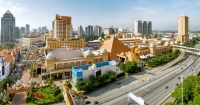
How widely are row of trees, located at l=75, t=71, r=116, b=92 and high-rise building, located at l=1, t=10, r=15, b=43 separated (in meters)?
112

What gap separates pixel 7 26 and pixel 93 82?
113 metres

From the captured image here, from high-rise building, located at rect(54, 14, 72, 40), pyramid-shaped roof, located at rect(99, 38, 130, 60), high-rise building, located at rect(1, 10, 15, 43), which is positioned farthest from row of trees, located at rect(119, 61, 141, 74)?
high-rise building, located at rect(1, 10, 15, 43)

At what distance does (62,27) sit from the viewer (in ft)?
228

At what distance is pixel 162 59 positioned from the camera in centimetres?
5166

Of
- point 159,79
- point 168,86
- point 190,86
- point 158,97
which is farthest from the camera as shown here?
point 159,79

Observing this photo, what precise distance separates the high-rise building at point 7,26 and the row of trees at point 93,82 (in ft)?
366

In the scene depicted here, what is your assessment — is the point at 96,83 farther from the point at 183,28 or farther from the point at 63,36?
the point at 183,28

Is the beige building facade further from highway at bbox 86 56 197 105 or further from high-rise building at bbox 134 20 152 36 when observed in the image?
high-rise building at bbox 134 20 152 36

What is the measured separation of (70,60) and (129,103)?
20879 millimetres

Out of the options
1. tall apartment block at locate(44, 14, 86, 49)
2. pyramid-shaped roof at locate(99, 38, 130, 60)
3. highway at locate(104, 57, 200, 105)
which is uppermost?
tall apartment block at locate(44, 14, 86, 49)

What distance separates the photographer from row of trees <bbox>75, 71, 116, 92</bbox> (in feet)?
97.7

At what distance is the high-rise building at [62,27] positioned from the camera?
68750mm

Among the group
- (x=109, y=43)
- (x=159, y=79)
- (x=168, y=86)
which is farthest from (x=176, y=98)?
(x=109, y=43)

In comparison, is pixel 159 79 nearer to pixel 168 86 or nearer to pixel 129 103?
pixel 168 86
